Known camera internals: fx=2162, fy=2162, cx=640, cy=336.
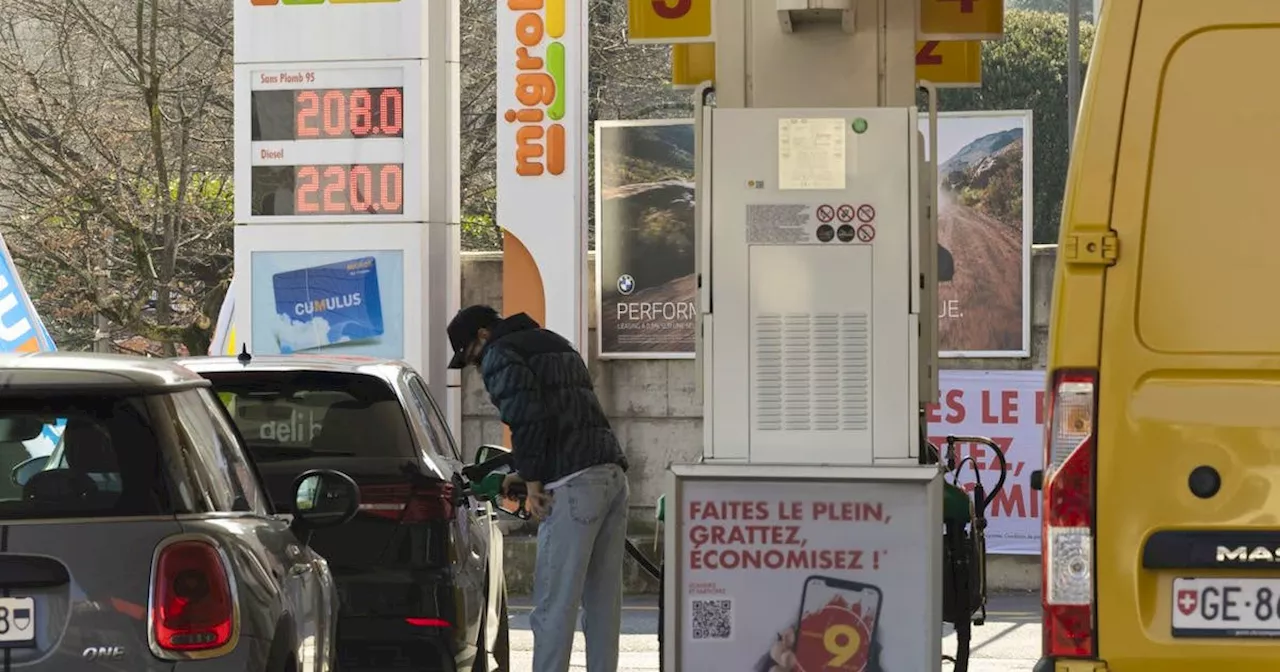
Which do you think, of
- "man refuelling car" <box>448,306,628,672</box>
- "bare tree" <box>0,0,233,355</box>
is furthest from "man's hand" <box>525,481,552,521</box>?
"bare tree" <box>0,0,233,355</box>

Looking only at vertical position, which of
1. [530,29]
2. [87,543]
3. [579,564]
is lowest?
[579,564]

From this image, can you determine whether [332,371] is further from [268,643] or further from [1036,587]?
[1036,587]

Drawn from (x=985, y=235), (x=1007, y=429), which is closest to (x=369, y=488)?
(x=1007, y=429)

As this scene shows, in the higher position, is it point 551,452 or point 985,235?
point 985,235

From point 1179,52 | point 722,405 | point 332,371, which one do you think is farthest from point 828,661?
point 1179,52

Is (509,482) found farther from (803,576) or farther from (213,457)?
(213,457)

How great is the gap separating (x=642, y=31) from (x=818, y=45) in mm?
804

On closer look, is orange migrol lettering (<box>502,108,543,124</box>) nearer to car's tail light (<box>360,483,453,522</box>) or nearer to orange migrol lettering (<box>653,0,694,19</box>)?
orange migrol lettering (<box>653,0,694,19</box>)

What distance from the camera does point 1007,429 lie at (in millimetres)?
15734

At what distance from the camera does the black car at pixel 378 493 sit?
811 cm

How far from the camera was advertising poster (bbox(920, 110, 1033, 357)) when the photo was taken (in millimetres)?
15891

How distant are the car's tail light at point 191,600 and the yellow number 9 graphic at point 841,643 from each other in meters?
3.02

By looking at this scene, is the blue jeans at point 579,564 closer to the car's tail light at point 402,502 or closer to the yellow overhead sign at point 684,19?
the car's tail light at point 402,502

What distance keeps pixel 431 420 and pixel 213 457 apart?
3.33m
